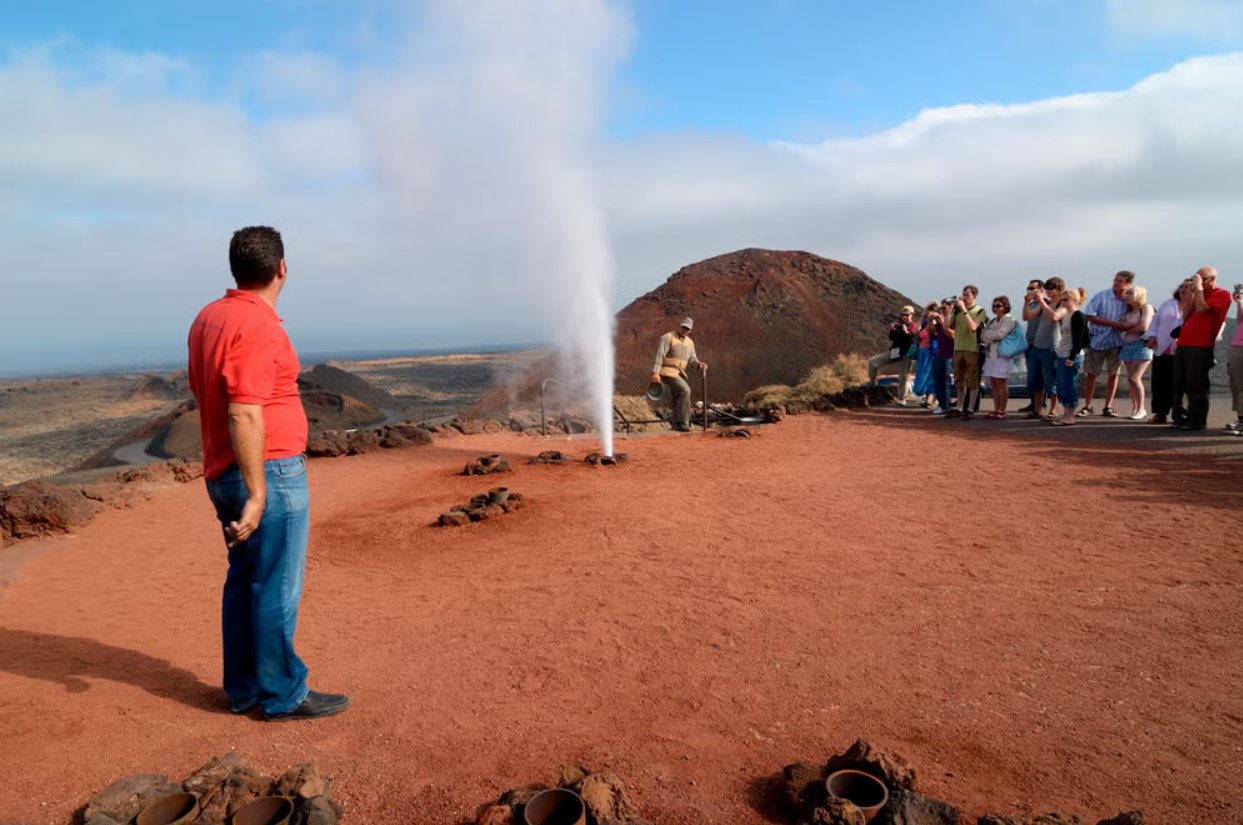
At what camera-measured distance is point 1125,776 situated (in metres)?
2.79

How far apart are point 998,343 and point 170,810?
11.7 m

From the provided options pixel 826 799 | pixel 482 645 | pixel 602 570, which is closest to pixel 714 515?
pixel 602 570

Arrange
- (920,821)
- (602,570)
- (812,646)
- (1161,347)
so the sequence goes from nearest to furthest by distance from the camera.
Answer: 1. (920,821)
2. (812,646)
3. (602,570)
4. (1161,347)

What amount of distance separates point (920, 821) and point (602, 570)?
310cm

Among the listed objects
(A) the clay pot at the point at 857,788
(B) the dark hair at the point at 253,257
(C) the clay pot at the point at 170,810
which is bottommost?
(C) the clay pot at the point at 170,810

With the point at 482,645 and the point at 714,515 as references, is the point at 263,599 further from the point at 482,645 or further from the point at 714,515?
the point at 714,515

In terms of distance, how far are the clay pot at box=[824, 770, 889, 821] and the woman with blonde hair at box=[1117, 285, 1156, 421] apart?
9.79 metres

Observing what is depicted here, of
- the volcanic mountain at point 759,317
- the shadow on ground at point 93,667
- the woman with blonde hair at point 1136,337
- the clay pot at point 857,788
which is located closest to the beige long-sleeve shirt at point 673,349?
the woman with blonde hair at point 1136,337

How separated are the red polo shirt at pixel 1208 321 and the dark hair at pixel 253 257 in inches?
401

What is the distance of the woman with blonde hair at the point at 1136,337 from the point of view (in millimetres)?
9938

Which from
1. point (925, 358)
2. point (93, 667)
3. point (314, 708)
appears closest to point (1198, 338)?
point (925, 358)

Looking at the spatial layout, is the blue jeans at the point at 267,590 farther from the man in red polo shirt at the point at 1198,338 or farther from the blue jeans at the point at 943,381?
the blue jeans at the point at 943,381

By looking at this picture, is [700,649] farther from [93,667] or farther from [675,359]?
[675,359]

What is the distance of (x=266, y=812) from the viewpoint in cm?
261
